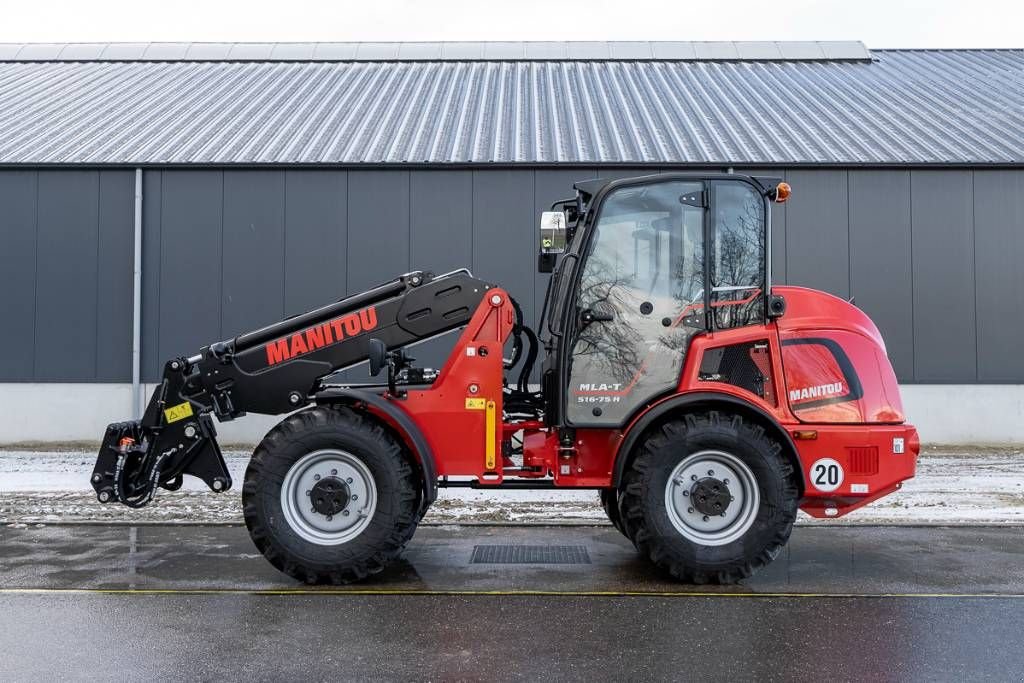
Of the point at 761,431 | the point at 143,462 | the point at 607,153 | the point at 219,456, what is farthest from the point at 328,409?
the point at 607,153

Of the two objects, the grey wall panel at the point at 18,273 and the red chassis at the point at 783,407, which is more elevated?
the grey wall panel at the point at 18,273

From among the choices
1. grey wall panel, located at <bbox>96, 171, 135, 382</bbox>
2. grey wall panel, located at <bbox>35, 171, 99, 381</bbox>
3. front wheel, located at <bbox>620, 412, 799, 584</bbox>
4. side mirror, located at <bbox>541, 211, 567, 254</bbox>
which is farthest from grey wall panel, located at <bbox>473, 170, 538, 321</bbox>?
front wheel, located at <bbox>620, 412, 799, 584</bbox>

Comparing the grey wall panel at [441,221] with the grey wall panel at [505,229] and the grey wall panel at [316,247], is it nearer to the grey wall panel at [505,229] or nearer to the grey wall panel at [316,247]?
the grey wall panel at [505,229]

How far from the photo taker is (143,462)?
267 inches

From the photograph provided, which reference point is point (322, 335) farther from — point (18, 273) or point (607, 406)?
point (18, 273)

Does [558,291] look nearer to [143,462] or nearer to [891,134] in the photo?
[143,462]

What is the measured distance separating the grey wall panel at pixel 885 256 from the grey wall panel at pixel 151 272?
11900 millimetres

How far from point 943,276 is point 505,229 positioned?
7504 mm

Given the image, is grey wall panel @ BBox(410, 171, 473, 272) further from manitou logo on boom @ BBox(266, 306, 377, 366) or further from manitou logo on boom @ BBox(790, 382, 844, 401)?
manitou logo on boom @ BBox(790, 382, 844, 401)

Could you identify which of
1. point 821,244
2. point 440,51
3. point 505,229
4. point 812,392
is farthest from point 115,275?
point 440,51

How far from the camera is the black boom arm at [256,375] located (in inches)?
266

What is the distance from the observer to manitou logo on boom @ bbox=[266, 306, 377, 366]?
6.76 meters

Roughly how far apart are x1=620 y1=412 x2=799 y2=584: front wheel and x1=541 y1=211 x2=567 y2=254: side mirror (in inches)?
63.5

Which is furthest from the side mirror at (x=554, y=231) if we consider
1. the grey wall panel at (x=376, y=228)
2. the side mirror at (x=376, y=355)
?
the grey wall panel at (x=376, y=228)
